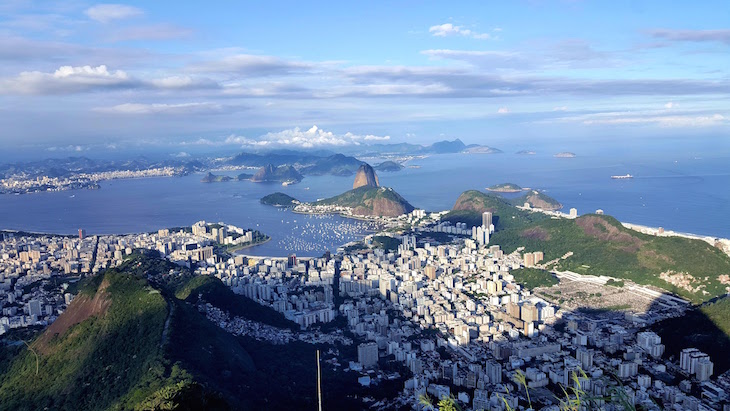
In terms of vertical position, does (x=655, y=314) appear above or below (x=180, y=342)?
below

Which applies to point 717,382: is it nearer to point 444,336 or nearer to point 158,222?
point 444,336

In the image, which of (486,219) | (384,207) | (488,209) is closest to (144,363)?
(486,219)

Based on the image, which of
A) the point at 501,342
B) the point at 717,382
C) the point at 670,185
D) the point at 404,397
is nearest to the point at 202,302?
the point at 404,397

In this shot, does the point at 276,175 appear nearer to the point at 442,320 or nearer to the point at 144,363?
the point at 442,320

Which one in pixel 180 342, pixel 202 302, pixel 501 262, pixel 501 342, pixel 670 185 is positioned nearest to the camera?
pixel 180 342

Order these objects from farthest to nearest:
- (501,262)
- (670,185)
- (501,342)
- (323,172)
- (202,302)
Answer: (323,172) < (670,185) < (501,262) < (202,302) < (501,342)

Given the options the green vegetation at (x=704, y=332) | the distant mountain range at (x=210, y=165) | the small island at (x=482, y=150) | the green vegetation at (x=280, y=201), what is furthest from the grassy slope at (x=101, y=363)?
the small island at (x=482, y=150)

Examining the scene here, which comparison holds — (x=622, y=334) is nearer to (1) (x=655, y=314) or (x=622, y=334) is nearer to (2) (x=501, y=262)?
(1) (x=655, y=314)

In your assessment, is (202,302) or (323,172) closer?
(202,302)
